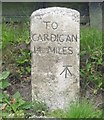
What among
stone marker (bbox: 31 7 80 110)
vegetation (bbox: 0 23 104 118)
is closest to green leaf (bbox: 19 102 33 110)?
vegetation (bbox: 0 23 104 118)

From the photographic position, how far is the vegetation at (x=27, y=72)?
5.00 metres

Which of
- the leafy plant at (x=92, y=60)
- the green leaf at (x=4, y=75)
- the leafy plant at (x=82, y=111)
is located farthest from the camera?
the leafy plant at (x=92, y=60)

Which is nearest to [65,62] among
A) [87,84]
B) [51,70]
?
[51,70]

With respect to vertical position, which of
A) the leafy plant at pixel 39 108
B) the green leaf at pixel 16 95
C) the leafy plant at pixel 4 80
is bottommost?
the leafy plant at pixel 39 108

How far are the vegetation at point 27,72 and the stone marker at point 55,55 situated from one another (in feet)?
0.54

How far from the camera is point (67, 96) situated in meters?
5.27

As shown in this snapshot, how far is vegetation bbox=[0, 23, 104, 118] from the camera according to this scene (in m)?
5.00

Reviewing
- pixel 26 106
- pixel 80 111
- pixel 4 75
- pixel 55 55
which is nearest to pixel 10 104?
pixel 26 106

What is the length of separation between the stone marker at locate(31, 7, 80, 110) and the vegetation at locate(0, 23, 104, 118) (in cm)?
17

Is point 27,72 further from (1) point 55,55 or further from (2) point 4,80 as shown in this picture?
(1) point 55,55

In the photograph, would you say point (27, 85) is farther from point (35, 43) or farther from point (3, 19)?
point (3, 19)

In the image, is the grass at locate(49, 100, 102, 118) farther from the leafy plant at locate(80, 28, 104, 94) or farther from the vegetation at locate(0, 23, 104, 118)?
the leafy plant at locate(80, 28, 104, 94)

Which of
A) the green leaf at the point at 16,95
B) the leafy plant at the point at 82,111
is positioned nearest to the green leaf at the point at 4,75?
the green leaf at the point at 16,95

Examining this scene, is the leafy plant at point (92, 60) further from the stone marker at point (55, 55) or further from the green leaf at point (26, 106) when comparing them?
the green leaf at point (26, 106)
